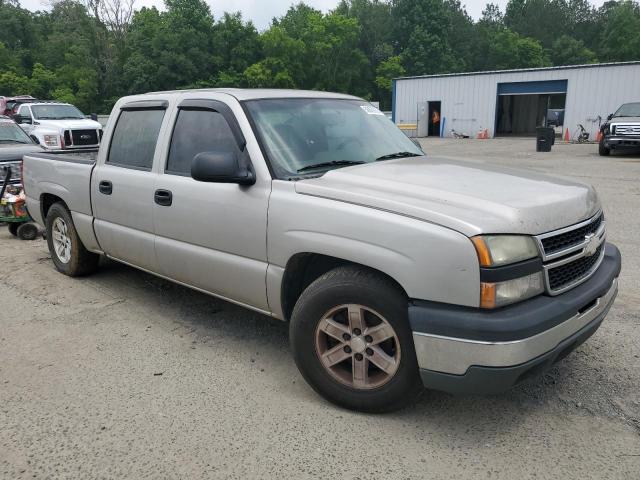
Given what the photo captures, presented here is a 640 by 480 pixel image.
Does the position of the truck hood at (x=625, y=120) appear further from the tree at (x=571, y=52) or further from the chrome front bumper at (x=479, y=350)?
the tree at (x=571, y=52)

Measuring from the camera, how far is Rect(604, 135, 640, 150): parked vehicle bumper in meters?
17.4

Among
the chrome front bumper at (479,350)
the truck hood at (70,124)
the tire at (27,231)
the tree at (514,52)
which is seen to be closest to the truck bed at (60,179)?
the tire at (27,231)

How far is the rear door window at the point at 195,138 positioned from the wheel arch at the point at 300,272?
0.93 metres

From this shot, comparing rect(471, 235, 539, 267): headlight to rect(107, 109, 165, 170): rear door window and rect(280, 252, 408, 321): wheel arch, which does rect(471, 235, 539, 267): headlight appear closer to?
rect(280, 252, 408, 321): wheel arch

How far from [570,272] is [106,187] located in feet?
12.0

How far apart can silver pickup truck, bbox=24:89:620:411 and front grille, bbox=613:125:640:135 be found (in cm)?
1616

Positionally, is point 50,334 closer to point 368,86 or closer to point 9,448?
point 9,448

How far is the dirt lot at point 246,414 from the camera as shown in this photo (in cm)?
266

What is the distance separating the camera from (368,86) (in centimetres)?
7662

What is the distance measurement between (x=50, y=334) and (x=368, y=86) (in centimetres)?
7622

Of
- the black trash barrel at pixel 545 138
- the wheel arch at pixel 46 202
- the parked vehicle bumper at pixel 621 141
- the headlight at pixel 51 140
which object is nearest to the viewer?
the wheel arch at pixel 46 202

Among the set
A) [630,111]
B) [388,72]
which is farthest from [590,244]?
[388,72]

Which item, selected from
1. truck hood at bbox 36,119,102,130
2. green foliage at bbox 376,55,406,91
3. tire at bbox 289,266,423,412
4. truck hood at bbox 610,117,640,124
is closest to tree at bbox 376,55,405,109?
green foliage at bbox 376,55,406,91

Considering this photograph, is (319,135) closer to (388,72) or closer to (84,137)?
(84,137)
